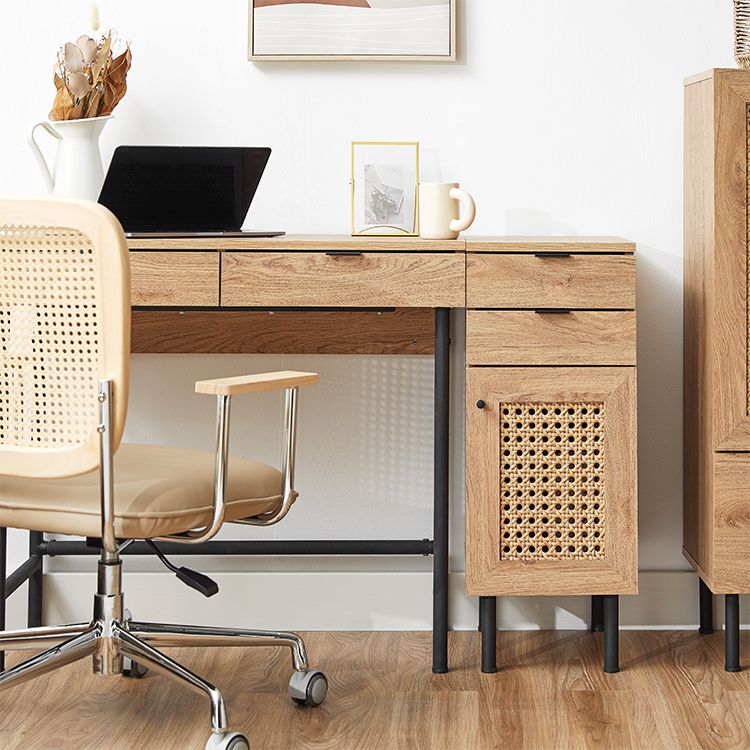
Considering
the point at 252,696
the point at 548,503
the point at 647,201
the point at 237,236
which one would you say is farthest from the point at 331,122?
the point at 252,696

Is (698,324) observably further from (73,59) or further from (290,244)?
(73,59)

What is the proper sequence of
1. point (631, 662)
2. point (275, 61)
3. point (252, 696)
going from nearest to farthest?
1. point (252, 696)
2. point (631, 662)
3. point (275, 61)

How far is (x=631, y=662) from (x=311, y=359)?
3.25ft

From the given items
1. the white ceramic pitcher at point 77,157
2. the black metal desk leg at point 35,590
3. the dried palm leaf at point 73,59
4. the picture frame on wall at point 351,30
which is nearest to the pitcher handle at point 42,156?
the white ceramic pitcher at point 77,157

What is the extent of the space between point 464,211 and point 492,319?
0.25 meters

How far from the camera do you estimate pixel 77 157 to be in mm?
2379

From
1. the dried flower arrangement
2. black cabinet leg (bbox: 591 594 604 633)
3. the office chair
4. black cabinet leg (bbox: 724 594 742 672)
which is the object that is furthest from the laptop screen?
black cabinet leg (bbox: 724 594 742 672)

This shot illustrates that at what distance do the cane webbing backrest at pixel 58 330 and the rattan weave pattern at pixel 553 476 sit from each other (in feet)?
2.84

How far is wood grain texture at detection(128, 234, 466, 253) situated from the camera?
2.15 meters

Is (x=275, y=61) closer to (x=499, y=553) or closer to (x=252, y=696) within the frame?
(x=499, y=553)

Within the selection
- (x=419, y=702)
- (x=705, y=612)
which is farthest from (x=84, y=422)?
(x=705, y=612)

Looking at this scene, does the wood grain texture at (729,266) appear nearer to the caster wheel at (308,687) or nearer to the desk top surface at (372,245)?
the desk top surface at (372,245)

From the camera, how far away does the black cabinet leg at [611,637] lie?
90.1 inches

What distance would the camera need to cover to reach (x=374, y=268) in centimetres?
217
